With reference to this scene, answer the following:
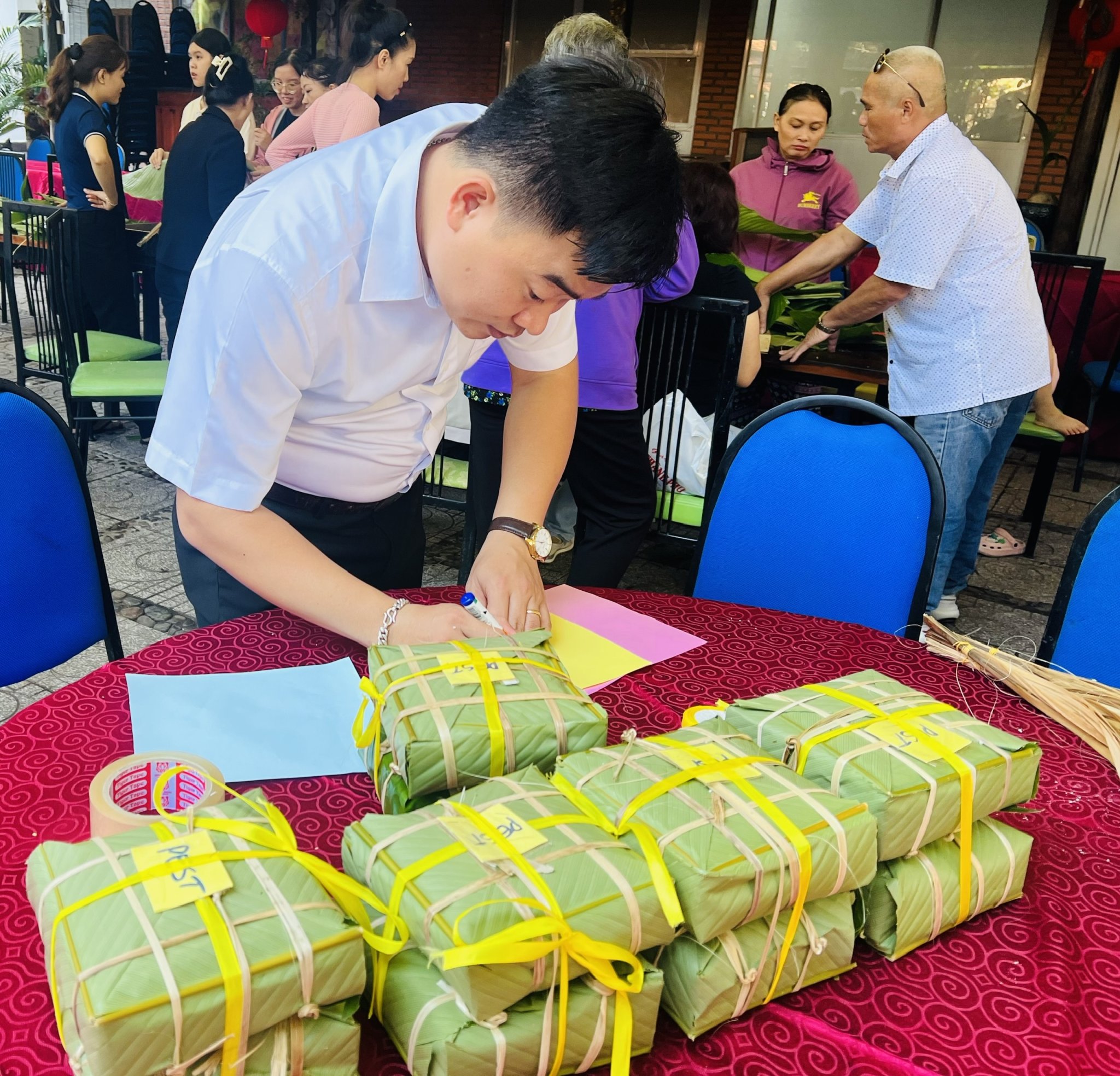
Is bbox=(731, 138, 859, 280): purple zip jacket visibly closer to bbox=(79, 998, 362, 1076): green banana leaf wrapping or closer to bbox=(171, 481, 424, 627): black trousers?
bbox=(171, 481, 424, 627): black trousers

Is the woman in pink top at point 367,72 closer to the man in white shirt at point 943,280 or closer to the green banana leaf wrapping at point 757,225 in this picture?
the green banana leaf wrapping at point 757,225

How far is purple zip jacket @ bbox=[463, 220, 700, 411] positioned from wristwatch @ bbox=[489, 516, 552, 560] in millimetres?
925

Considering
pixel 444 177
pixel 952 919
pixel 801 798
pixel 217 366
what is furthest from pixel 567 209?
pixel 952 919

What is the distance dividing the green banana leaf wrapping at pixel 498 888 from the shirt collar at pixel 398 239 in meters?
0.59

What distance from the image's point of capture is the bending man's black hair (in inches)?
34.8

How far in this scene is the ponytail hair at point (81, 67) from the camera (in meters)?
4.34

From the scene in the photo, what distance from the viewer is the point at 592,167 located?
88cm

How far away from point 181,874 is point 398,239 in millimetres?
692

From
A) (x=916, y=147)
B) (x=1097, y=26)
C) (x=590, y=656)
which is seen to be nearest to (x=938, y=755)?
(x=590, y=656)

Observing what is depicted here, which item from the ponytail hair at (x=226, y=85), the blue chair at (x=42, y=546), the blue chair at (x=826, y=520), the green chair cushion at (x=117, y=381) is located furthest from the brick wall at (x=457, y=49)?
the blue chair at (x=42, y=546)

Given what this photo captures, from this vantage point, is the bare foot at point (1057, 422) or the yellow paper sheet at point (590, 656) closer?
the yellow paper sheet at point (590, 656)

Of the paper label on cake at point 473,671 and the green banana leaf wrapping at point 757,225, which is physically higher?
the green banana leaf wrapping at point 757,225

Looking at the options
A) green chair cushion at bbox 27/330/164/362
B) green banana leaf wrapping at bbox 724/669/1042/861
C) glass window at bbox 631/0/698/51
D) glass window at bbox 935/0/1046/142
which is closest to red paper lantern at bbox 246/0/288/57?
Result: glass window at bbox 631/0/698/51

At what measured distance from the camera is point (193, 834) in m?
0.62
